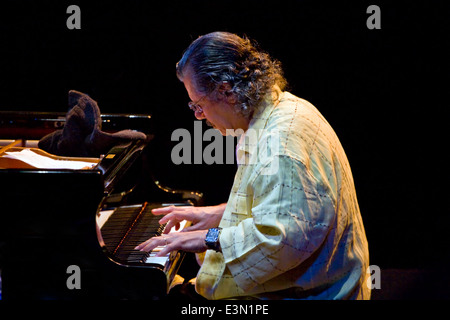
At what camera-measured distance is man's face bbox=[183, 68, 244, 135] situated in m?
2.11

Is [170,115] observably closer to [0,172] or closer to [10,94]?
[10,94]

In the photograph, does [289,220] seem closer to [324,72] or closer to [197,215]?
[197,215]

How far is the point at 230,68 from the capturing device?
2.04m

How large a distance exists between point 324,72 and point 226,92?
1923mm

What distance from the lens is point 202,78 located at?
207 cm

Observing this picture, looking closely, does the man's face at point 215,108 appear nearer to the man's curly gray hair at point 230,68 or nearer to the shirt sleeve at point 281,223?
the man's curly gray hair at point 230,68

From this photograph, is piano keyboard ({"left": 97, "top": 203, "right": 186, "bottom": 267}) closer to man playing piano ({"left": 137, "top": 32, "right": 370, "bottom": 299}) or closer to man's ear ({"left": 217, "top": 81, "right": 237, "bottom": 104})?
man playing piano ({"left": 137, "top": 32, "right": 370, "bottom": 299})

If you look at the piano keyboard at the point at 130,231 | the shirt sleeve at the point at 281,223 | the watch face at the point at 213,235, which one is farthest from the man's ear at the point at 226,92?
the piano keyboard at the point at 130,231

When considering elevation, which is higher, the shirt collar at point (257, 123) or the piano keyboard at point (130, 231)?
the shirt collar at point (257, 123)

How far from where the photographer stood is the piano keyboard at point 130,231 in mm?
2285

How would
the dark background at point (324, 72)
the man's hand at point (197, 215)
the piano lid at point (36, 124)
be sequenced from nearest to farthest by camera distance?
the man's hand at point (197, 215) < the piano lid at point (36, 124) < the dark background at point (324, 72)

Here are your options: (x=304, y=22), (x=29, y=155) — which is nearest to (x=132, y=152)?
(x=29, y=155)

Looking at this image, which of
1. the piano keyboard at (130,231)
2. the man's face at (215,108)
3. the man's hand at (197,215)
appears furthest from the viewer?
the man's hand at (197,215)

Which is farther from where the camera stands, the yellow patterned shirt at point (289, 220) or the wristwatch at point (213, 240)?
the wristwatch at point (213, 240)
